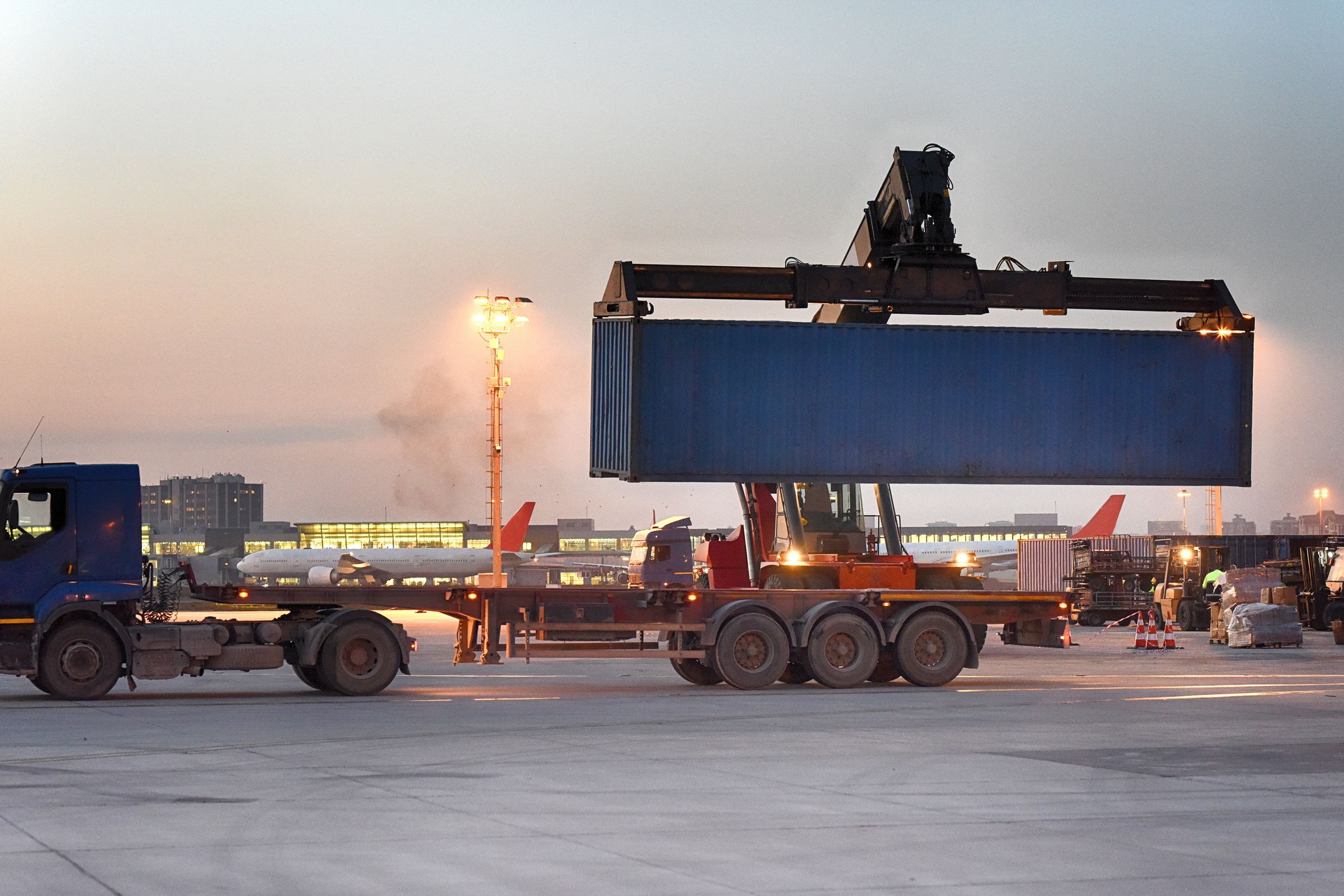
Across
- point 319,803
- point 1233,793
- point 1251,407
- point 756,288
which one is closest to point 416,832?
point 319,803

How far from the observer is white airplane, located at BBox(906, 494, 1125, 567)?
7862cm

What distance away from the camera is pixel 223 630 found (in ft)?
70.6

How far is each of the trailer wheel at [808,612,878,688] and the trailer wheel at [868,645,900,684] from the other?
1.34 feet

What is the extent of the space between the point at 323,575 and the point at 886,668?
83.6m

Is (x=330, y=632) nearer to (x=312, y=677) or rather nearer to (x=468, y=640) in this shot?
(x=312, y=677)

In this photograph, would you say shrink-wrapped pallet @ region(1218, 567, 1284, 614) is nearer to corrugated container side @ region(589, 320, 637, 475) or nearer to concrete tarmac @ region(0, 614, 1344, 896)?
concrete tarmac @ region(0, 614, 1344, 896)

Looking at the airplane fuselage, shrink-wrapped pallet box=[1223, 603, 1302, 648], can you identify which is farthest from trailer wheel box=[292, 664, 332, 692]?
the airplane fuselage

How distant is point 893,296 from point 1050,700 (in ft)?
26.4

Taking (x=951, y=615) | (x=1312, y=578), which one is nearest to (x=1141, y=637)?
(x=1312, y=578)

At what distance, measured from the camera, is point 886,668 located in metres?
24.6

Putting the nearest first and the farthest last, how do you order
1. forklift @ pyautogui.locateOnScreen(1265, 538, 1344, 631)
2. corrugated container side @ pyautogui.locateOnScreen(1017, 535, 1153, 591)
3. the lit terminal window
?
forklift @ pyautogui.locateOnScreen(1265, 538, 1344, 631) < corrugated container side @ pyautogui.locateOnScreen(1017, 535, 1153, 591) < the lit terminal window

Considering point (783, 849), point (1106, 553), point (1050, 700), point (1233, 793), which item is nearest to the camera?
point (783, 849)

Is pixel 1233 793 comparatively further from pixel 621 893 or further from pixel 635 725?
pixel 635 725

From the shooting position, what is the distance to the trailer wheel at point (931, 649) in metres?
23.7
